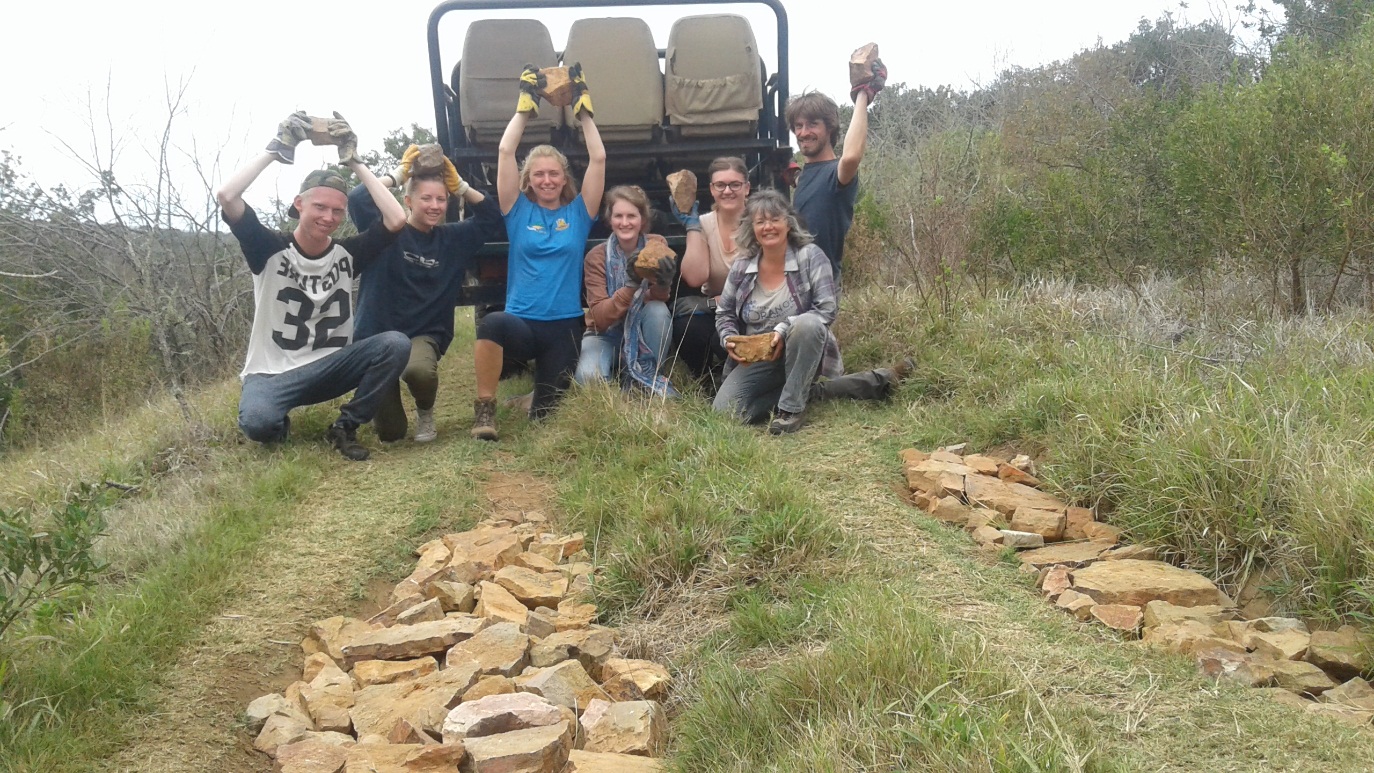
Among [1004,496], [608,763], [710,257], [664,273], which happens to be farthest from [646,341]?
[608,763]

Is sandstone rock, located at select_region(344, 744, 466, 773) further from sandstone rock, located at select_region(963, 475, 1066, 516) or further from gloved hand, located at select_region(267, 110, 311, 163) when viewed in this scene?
gloved hand, located at select_region(267, 110, 311, 163)

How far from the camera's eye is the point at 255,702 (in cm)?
274

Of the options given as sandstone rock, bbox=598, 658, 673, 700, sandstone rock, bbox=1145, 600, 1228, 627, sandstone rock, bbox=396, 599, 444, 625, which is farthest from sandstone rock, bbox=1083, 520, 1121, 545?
sandstone rock, bbox=396, 599, 444, 625

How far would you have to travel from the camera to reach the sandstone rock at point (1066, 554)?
10.1 ft

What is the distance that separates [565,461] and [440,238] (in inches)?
60.4

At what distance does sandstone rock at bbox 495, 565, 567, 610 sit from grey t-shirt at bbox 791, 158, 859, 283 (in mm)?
2580

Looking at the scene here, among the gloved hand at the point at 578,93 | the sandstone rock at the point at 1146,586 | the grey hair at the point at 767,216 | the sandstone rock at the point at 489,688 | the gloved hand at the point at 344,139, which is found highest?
the gloved hand at the point at 578,93

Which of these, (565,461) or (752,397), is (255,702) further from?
(752,397)

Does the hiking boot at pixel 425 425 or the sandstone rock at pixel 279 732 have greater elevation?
the hiking boot at pixel 425 425

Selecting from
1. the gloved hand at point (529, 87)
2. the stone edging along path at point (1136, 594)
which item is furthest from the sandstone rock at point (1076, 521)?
the gloved hand at point (529, 87)

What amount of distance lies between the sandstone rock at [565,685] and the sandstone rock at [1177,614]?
1465mm

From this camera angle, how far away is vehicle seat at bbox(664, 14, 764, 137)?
595cm

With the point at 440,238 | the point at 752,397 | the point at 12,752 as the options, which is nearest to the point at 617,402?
the point at 752,397

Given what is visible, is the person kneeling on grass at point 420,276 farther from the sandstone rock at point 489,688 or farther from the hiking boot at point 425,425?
the sandstone rock at point 489,688
